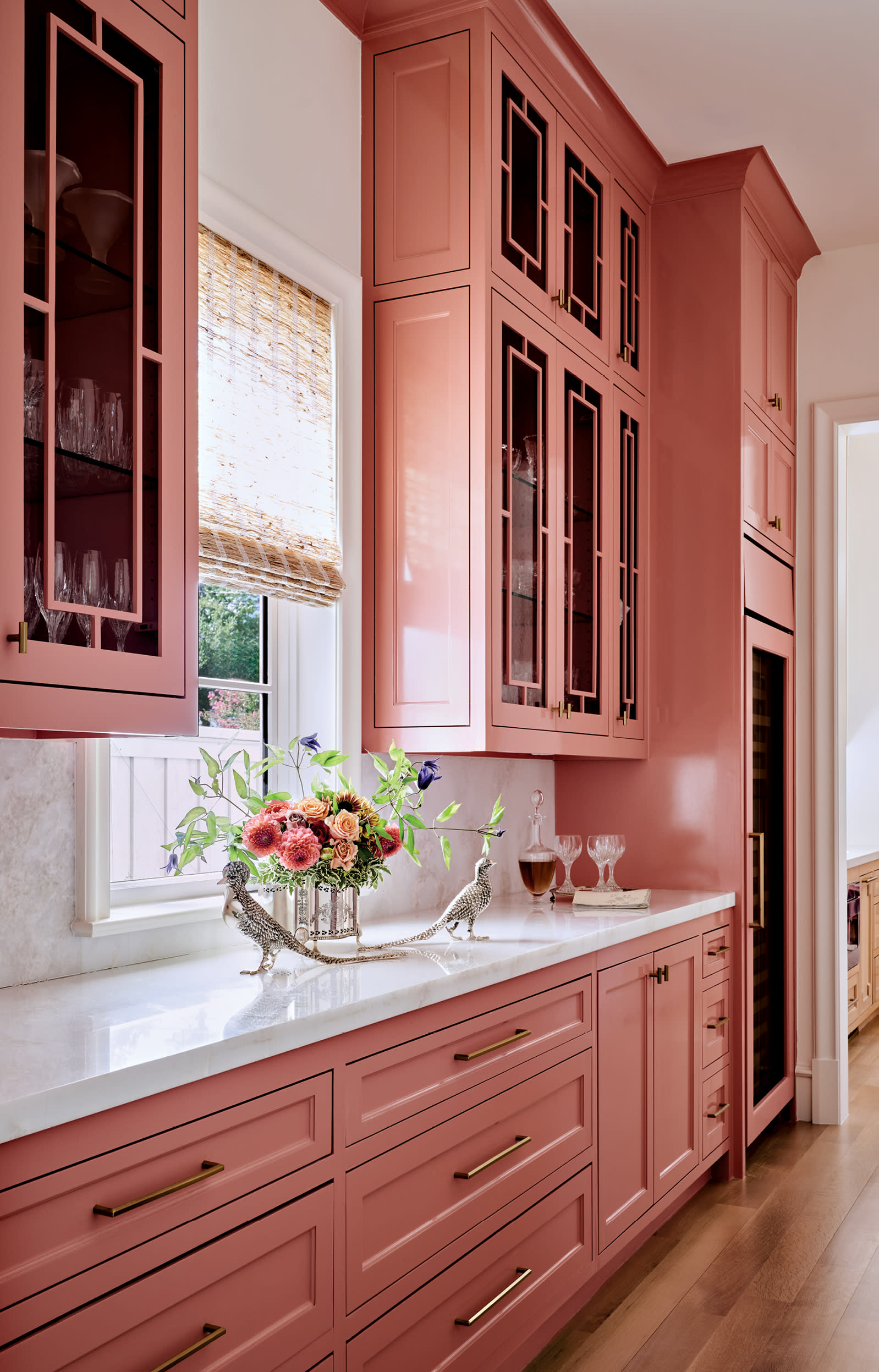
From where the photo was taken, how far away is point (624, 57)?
9.70 feet

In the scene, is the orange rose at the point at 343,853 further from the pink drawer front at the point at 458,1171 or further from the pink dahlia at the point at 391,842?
the pink drawer front at the point at 458,1171

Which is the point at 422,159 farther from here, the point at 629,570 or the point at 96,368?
the point at 96,368

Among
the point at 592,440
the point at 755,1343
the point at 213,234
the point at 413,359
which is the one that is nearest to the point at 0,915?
the point at 213,234

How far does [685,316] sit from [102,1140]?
10.0 ft

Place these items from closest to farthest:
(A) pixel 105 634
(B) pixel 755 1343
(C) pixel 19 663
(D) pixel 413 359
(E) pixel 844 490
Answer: (C) pixel 19 663 → (A) pixel 105 634 → (B) pixel 755 1343 → (D) pixel 413 359 → (E) pixel 844 490

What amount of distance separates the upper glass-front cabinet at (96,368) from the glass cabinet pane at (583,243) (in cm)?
150

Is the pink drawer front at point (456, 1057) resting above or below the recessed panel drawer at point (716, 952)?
above

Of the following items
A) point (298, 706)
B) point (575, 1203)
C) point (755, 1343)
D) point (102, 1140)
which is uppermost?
point (298, 706)

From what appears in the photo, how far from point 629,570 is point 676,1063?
1381mm

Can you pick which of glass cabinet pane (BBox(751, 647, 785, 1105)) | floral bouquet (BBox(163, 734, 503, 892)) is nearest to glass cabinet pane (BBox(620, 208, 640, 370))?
glass cabinet pane (BBox(751, 647, 785, 1105))

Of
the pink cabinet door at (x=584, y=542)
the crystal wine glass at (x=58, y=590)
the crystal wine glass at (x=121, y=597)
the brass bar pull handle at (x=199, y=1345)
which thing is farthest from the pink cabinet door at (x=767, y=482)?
the brass bar pull handle at (x=199, y=1345)

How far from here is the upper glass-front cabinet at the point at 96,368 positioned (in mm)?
1410

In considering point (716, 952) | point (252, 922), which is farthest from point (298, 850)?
point (716, 952)

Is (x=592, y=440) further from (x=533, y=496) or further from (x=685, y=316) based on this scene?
(x=685, y=316)
